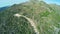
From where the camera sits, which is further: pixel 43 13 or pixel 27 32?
pixel 43 13

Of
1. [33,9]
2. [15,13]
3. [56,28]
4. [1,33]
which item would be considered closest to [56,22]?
[56,28]

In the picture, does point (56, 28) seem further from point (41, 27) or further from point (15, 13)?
point (15, 13)

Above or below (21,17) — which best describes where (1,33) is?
below

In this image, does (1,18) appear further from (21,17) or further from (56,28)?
(56,28)

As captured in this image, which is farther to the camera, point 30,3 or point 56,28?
point 30,3

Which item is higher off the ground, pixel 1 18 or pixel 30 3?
pixel 30 3

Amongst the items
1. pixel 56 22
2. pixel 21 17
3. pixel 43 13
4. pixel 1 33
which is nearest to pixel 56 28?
pixel 56 22
